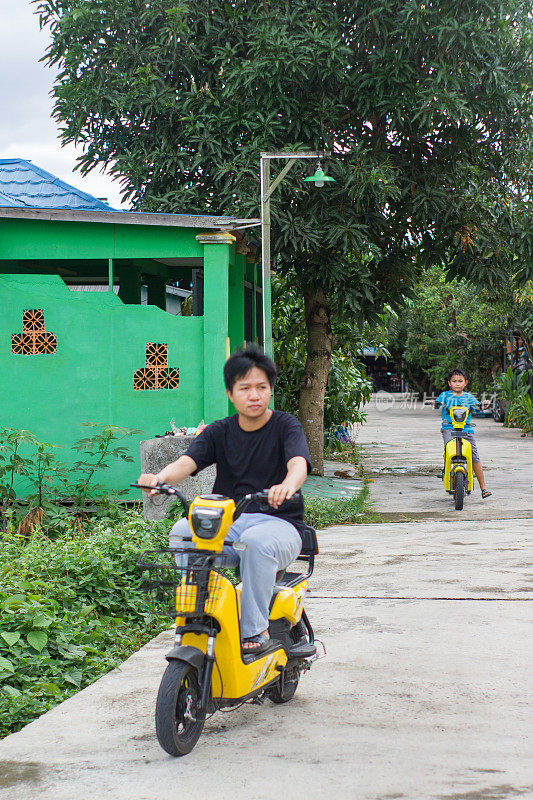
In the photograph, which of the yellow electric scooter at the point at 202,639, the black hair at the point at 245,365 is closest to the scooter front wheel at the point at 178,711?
the yellow electric scooter at the point at 202,639

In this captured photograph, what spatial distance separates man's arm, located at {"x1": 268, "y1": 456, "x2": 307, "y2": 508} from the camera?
3.46 metres

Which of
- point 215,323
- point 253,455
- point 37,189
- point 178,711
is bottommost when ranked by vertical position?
point 178,711

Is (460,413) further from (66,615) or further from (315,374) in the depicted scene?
(66,615)

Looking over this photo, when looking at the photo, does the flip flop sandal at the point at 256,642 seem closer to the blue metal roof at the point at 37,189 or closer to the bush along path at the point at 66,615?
the bush along path at the point at 66,615

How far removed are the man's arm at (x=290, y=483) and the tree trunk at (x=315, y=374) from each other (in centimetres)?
980

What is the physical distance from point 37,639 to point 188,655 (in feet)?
5.73

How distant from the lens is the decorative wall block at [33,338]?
9.44 meters

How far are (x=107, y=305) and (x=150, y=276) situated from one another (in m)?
4.15

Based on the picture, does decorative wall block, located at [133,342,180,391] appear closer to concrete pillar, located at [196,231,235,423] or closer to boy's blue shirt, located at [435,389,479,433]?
concrete pillar, located at [196,231,235,423]

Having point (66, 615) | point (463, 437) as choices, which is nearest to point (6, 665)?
point (66, 615)

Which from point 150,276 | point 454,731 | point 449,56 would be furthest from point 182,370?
point 454,731

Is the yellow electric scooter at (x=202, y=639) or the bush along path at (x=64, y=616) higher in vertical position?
the yellow electric scooter at (x=202, y=639)

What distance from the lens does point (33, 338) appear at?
31.0 ft

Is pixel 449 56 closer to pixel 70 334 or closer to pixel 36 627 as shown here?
pixel 70 334
